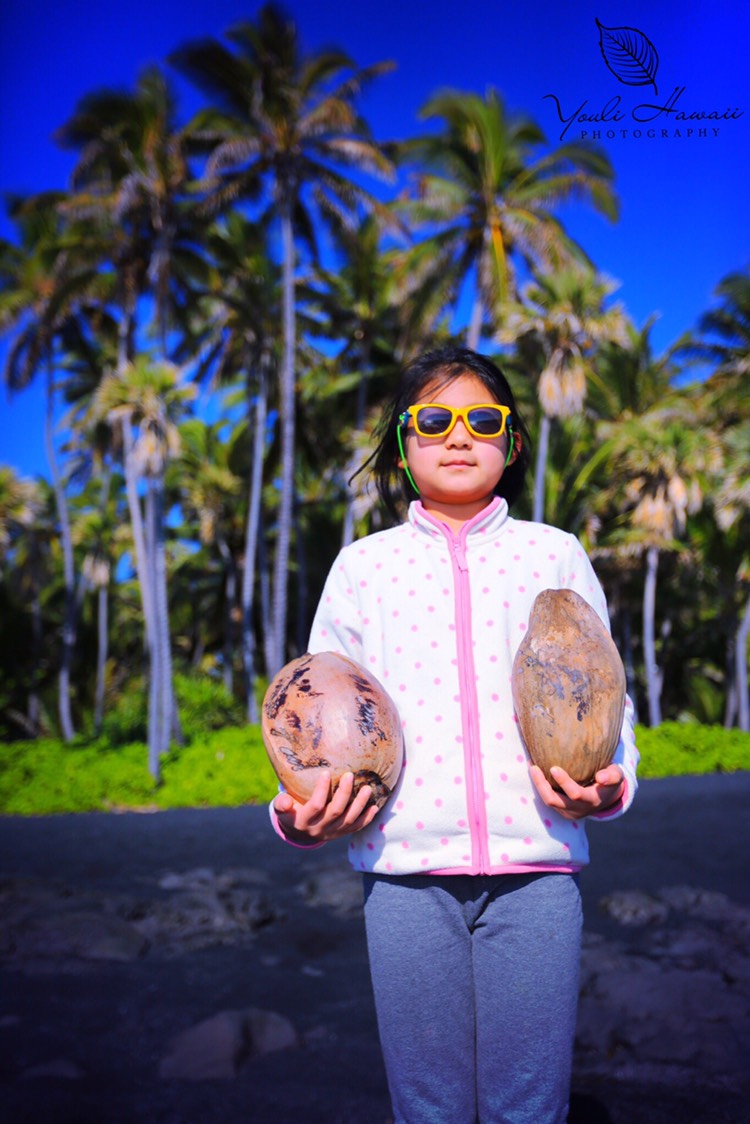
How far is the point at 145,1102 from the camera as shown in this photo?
279cm

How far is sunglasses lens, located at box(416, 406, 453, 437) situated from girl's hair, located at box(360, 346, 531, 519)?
0.45 ft

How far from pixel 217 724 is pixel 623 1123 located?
59.4 ft

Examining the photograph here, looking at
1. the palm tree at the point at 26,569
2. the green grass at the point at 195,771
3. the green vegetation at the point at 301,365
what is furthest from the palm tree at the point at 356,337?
the palm tree at the point at 26,569

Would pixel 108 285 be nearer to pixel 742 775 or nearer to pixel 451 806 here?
pixel 742 775

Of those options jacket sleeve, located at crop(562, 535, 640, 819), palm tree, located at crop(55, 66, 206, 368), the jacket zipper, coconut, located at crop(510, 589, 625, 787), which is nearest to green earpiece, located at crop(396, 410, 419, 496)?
the jacket zipper

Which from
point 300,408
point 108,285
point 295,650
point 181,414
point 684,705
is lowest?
point 684,705

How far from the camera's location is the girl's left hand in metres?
1.57

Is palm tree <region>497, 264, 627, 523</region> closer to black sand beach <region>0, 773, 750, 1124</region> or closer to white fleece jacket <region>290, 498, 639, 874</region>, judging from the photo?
black sand beach <region>0, 773, 750, 1124</region>

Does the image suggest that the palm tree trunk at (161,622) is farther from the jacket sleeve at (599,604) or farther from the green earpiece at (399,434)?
the jacket sleeve at (599,604)

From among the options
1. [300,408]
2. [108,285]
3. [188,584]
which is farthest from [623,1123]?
[188,584]

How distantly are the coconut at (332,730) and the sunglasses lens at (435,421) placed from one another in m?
0.53

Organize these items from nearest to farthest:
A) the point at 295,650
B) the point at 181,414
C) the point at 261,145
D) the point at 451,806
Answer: the point at 451,806, the point at 181,414, the point at 261,145, the point at 295,650

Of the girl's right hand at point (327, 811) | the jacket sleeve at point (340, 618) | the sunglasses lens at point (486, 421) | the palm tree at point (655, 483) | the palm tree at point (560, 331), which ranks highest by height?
the palm tree at point (560, 331)

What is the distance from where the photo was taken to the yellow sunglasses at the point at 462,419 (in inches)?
74.3
